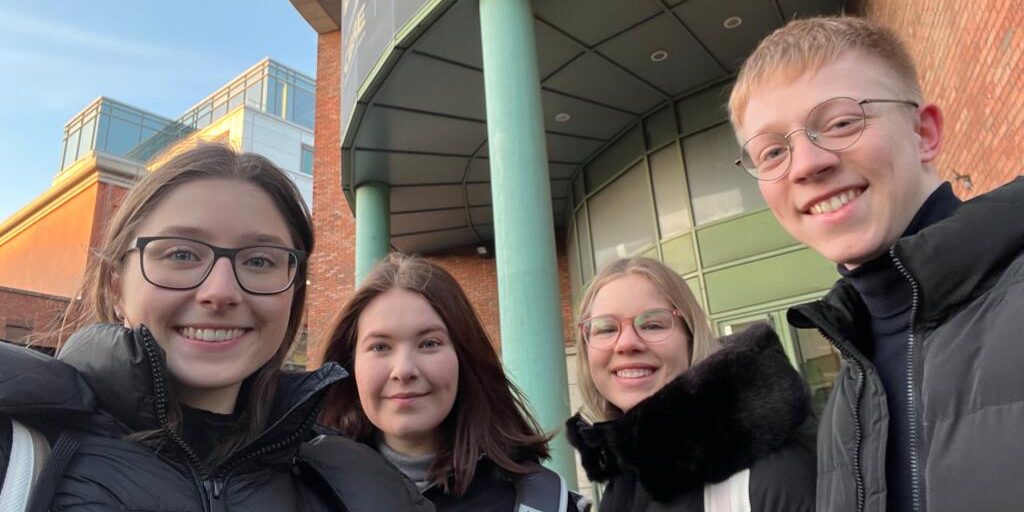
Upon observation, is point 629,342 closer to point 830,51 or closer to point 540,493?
point 540,493

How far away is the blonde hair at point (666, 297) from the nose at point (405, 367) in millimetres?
690

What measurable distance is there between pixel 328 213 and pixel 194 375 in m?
13.6

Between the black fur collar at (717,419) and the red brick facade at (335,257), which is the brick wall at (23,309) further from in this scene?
the black fur collar at (717,419)

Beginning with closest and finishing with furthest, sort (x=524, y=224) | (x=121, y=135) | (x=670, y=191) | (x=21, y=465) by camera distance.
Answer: (x=21, y=465), (x=524, y=224), (x=670, y=191), (x=121, y=135)

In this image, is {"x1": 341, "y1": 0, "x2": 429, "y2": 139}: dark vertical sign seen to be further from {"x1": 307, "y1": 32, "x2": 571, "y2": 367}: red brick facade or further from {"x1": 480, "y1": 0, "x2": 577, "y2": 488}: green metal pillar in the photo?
{"x1": 307, "y1": 32, "x2": 571, "y2": 367}: red brick facade

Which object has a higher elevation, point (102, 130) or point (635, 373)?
point (102, 130)

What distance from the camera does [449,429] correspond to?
7.24ft

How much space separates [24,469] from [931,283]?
1.60 metres

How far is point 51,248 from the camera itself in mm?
25781

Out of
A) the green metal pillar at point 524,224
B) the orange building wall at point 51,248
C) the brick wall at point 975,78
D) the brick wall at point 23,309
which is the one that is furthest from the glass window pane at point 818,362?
the orange building wall at point 51,248

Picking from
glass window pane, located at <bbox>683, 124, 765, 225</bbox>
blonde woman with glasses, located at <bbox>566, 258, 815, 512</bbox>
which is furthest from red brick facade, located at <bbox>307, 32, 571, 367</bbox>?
blonde woman with glasses, located at <bbox>566, 258, 815, 512</bbox>

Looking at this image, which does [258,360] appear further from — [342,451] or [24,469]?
[24,469]

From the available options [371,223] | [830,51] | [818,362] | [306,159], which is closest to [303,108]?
[306,159]

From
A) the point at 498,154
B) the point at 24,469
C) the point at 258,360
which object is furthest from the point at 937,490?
the point at 498,154
